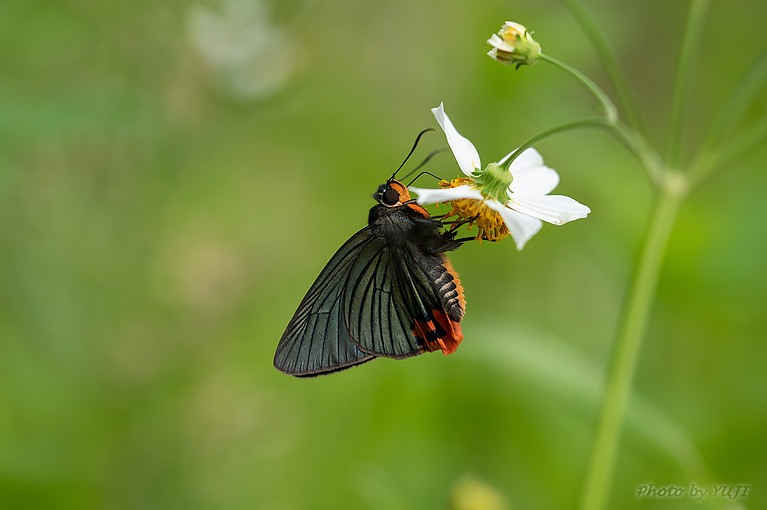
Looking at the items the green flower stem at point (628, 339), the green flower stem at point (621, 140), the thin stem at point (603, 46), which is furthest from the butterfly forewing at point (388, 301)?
the thin stem at point (603, 46)

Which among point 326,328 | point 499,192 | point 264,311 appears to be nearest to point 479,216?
point 499,192

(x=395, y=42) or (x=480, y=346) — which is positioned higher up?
(x=395, y=42)

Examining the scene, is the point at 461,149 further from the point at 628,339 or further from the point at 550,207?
the point at 628,339

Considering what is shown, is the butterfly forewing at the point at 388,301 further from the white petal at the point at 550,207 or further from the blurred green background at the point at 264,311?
the blurred green background at the point at 264,311

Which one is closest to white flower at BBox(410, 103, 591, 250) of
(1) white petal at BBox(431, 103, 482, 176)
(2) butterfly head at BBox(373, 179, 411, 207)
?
(1) white petal at BBox(431, 103, 482, 176)

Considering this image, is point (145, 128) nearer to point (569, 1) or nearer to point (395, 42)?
point (569, 1)

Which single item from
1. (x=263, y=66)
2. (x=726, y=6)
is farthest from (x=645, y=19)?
(x=263, y=66)

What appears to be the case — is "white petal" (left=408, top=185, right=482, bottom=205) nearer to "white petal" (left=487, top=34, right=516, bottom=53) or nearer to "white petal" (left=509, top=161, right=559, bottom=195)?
"white petal" (left=509, top=161, right=559, bottom=195)
